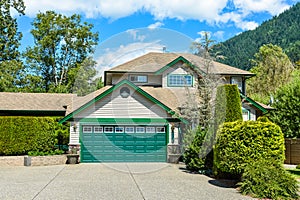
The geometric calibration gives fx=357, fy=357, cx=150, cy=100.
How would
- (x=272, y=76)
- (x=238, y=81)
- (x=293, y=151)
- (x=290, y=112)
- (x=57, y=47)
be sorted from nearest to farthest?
1. (x=290, y=112)
2. (x=293, y=151)
3. (x=238, y=81)
4. (x=272, y=76)
5. (x=57, y=47)

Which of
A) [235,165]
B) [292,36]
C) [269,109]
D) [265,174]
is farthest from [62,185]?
Result: [292,36]

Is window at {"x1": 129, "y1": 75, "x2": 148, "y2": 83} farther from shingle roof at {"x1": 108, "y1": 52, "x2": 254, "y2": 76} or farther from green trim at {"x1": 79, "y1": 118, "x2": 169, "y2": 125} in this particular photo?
green trim at {"x1": 79, "y1": 118, "x2": 169, "y2": 125}

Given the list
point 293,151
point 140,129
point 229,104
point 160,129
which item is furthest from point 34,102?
point 293,151

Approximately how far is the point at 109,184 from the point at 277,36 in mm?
108287

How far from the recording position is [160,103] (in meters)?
20.9

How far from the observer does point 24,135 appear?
71.3 ft

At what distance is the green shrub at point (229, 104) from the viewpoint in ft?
47.2

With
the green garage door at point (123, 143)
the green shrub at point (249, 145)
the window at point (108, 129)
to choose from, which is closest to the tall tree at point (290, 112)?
the green garage door at point (123, 143)

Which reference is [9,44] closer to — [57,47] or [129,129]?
[57,47]

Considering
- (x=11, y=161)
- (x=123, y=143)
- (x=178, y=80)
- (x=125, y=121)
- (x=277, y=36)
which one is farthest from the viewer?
(x=277, y=36)

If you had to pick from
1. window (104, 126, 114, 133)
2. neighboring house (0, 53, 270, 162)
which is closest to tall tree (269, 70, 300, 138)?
neighboring house (0, 53, 270, 162)

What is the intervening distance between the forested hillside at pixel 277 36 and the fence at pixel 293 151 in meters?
46.2

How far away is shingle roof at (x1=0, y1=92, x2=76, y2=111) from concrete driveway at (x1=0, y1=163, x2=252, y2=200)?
976cm

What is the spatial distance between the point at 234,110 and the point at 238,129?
1870mm
